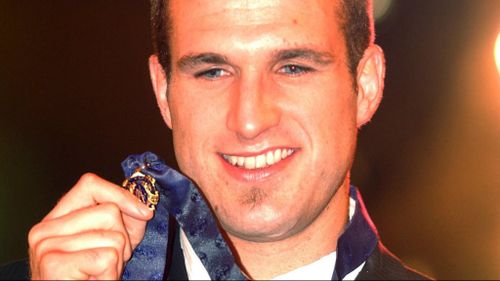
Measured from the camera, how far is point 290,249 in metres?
2.83

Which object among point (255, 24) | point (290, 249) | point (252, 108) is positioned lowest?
point (290, 249)

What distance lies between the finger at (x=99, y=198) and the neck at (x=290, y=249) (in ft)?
2.00

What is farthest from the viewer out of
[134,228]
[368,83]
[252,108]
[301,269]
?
[368,83]

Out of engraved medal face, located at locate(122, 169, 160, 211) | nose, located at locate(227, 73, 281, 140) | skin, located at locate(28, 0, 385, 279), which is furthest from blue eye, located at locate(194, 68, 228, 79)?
engraved medal face, located at locate(122, 169, 160, 211)

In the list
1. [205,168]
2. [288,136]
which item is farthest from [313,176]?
[205,168]

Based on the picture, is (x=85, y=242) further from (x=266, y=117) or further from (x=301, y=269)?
(x=301, y=269)

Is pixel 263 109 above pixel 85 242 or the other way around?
above

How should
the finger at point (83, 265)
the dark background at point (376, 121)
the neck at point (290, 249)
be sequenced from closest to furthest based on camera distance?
the finger at point (83, 265) < the neck at point (290, 249) < the dark background at point (376, 121)

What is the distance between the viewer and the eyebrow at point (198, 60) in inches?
105

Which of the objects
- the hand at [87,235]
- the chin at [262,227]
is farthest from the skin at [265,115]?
the hand at [87,235]

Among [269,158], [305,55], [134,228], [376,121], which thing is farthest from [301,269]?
[376,121]

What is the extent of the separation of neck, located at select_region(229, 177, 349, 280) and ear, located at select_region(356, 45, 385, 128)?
38cm

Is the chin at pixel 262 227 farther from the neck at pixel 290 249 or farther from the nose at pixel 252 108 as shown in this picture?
the nose at pixel 252 108

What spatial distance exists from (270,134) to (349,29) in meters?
0.59
